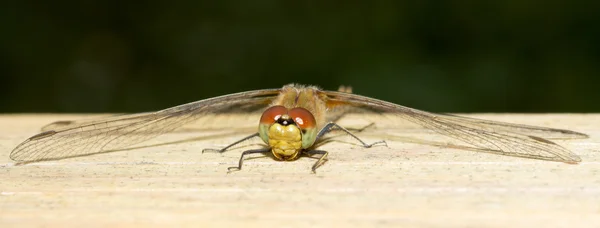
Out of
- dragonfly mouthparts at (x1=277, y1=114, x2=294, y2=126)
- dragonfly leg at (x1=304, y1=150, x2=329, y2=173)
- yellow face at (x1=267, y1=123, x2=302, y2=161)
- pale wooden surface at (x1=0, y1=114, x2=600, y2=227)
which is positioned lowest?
pale wooden surface at (x1=0, y1=114, x2=600, y2=227)

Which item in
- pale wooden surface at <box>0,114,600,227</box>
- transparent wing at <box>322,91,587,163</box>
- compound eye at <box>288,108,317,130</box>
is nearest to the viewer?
pale wooden surface at <box>0,114,600,227</box>

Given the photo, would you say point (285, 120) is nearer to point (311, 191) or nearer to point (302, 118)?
point (302, 118)

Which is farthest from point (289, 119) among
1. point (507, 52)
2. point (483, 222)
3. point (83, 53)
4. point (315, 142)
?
point (83, 53)

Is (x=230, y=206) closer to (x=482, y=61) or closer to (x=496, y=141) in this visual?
(x=496, y=141)

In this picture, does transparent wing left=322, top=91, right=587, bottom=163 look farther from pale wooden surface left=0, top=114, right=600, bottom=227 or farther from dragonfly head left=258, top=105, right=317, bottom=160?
dragonfly head left=258, top=105, right=317, bottom=160

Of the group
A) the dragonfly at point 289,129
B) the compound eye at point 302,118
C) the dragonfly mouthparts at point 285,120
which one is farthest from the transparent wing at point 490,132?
the dragonfly mouthparts at point 285,120

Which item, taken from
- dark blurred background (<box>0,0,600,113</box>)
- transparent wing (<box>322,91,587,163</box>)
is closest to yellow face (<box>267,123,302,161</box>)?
transparent wing (<box>322,91,587,163</box>)

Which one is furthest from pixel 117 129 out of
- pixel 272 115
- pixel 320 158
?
pixel 320 158
